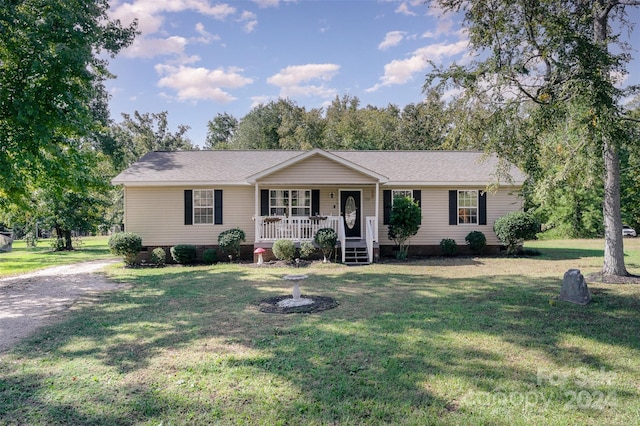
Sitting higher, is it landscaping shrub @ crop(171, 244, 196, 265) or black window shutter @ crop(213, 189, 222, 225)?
black window shutter @ crop(213, 189, 222, 225)

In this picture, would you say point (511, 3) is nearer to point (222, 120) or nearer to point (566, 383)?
point (566, 383)

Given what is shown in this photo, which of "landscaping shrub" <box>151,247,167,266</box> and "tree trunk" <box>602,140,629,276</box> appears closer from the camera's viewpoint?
"tree trunk" <box>602,140,629,276</box>

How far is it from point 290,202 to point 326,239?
2.68m

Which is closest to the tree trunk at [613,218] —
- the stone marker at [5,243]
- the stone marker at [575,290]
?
the stone marker at [575,290]

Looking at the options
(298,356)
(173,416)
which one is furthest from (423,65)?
(173,416)

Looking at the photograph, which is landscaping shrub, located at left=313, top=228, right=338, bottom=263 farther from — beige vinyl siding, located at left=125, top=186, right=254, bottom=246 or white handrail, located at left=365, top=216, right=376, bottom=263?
beige vinyl siding, located at left=125, top=186, right=254, bottom=246

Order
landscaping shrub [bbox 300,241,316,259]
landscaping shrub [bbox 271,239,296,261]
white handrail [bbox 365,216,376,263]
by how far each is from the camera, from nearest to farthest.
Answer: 1. landscaping shrub [bbox 271,239,296,261]
2. landscaping shrub [bbox 300,241,316,259]
3. white handrail [bbox 365,216,376,263]

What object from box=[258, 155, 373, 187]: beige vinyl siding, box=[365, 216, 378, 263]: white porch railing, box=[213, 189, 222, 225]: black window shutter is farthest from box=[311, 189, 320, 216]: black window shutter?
box=[213, 189, 222, 225]: black window shutter

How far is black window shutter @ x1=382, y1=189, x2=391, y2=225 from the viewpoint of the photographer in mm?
15110

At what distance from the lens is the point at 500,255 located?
14945 millimetres

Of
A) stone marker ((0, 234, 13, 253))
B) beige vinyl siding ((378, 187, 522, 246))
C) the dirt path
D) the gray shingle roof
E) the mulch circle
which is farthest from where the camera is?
stone marker ((0, 234, 13, 253))

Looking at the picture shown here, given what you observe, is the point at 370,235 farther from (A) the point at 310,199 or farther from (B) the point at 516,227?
(B) the point at 516,227

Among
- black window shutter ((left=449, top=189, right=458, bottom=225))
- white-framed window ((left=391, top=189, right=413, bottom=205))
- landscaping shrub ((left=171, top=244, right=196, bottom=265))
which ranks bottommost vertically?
landscaping shrub ((left=171, top=244, right=196, bottom=265))

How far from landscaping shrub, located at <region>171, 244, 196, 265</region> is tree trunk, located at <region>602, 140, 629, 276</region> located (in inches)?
492
